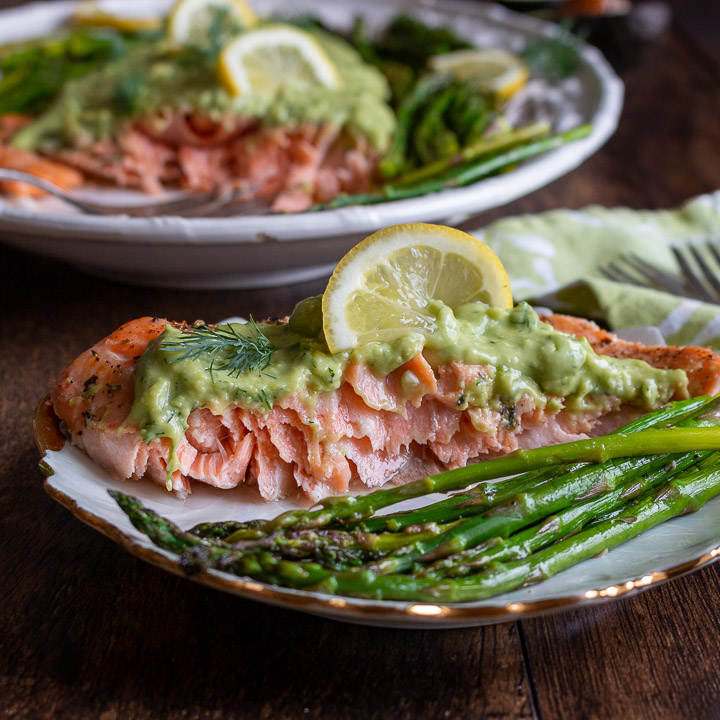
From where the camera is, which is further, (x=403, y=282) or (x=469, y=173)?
(x=469, y=173)

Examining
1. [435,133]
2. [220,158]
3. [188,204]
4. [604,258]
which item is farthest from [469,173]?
[220,158]

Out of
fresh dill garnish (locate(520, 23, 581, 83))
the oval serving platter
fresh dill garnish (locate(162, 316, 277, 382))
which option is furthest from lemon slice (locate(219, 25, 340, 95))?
the oval serving platter

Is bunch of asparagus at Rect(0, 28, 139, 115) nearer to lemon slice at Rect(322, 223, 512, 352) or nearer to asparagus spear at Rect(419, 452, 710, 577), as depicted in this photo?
lemon slice at Rect(322, 223, 512, 352)

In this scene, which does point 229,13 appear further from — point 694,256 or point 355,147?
point 694,256

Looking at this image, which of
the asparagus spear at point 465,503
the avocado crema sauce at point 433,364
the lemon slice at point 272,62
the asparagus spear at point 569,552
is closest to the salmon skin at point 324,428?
the avocado crema sauce at point 433,364

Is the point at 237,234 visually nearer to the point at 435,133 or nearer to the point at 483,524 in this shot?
the point at 483,524

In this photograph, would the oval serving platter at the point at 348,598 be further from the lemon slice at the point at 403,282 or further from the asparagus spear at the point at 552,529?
the lemon slice at the point at 403,282
